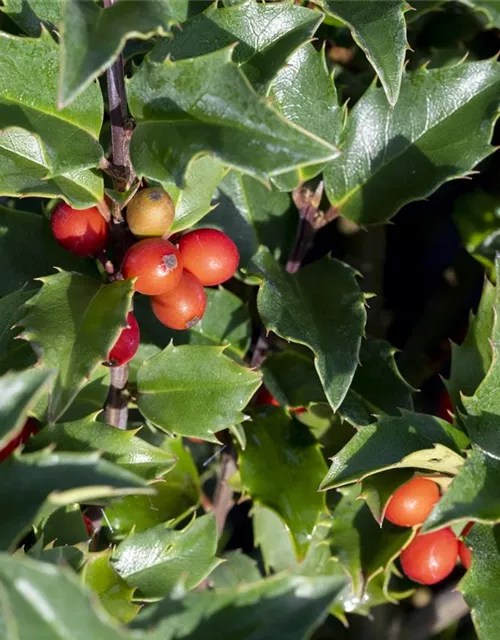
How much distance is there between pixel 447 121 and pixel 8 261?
26.5 inches

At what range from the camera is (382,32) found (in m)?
1.00

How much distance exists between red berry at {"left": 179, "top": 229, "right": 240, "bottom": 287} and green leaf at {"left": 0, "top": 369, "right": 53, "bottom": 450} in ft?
1.05

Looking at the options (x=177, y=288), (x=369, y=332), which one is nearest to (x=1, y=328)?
(x=177, y=288)

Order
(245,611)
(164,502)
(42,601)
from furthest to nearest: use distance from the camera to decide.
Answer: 1. (164,502)
2. (245,611)
3. (42,601)

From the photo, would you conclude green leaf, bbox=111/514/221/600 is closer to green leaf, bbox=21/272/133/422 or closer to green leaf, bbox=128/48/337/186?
green leaf, bbox=21/272/133/422

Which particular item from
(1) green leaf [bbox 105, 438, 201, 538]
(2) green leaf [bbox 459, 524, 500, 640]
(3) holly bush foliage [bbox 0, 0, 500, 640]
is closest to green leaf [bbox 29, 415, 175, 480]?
(3) holly bush foliage [bbox 0, 0, 500, 640]

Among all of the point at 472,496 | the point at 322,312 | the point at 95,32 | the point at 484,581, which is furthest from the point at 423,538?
the point at 95,32

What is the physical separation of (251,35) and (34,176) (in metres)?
0.32

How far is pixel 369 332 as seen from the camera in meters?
1.69

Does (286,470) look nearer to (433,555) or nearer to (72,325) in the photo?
(433,555)

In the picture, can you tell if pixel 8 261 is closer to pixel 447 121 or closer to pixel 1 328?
pixel 1 328

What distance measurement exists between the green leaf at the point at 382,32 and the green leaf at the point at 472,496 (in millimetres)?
457

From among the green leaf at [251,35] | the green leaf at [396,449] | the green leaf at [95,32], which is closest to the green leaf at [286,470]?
the green leaf at [396,449]

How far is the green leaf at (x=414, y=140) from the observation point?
1.16m
